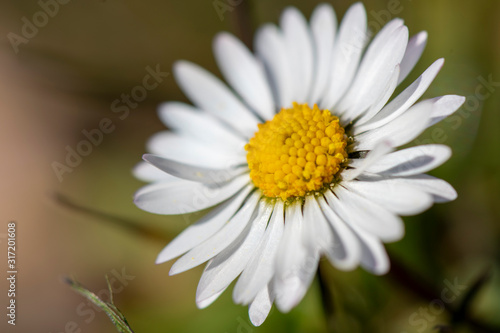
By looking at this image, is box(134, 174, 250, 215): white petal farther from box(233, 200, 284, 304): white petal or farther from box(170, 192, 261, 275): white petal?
box(233, 200, 284, 304): white petal

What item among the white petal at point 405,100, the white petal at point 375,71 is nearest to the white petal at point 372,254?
the white petal at point 405,100

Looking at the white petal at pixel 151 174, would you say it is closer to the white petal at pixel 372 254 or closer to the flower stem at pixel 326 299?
the flower stem at pixel 326 299

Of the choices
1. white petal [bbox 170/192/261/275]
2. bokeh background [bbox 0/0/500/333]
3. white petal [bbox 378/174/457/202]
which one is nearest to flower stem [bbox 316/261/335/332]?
bokeh background [bbox 0/0/500/333]

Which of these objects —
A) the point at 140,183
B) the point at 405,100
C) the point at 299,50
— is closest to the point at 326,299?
the point at 405,100

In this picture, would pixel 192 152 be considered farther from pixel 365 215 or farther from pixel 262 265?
pixel 365 215

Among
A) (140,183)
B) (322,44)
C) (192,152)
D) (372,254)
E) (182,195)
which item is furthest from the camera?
(140,183)

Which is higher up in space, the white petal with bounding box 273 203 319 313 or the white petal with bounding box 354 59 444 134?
the white petal with bounding box 354 59 444 134
